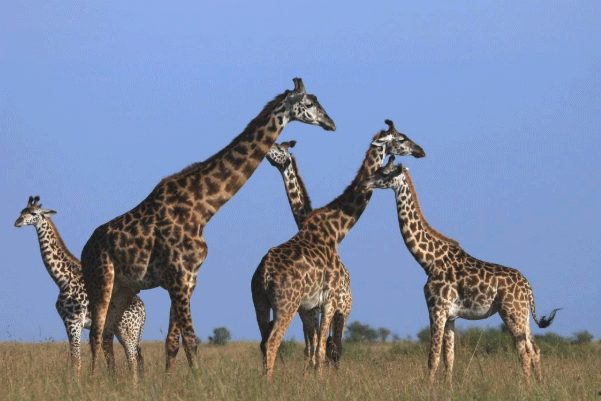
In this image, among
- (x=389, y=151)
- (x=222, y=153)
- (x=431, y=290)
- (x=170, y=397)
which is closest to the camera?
(x=170, y=397)

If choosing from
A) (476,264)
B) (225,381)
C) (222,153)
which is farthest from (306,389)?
(476,264)

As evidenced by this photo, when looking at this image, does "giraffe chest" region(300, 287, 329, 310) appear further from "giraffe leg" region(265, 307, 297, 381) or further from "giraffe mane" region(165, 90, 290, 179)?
"giraffe mane" region(165, 90, 290, 179)

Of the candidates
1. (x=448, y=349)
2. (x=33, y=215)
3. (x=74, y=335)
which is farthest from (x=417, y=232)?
(x=33, y=215)

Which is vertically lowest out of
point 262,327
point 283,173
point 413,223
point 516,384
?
point 516,384

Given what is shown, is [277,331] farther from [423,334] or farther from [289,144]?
[423,334]

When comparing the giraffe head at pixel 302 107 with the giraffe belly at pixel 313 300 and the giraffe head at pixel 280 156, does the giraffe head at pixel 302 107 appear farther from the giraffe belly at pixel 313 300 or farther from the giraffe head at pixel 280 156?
the giraffe head at pixel 280 156

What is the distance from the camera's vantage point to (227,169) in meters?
11.6

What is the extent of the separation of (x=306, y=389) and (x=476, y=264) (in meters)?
4.37

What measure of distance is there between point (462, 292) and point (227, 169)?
387 cm

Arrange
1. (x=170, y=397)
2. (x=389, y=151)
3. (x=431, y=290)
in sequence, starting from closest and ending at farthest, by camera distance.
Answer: (x=170, y=397) < (x=431, y=290) < (x=389, y=151)

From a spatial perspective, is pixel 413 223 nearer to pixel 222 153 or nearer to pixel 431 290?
pixel 431 290

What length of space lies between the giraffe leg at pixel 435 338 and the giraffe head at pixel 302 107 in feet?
10.3

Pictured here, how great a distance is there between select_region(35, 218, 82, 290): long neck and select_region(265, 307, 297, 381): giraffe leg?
20.7ft

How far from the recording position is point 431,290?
13180mm
